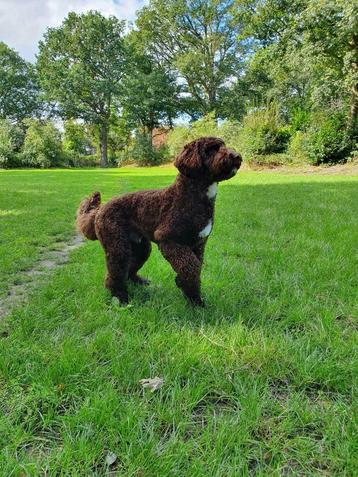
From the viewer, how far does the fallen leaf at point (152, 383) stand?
2.04 m

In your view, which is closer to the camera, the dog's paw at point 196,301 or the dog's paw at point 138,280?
the dog's paw at point 196,301


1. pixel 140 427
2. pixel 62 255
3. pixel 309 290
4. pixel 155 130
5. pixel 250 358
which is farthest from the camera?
pixel 155 130

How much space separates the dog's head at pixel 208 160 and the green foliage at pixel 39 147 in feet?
133

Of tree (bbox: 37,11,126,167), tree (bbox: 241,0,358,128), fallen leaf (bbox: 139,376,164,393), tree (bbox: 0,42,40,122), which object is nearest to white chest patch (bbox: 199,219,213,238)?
fallen leaf (bbox: 139,376,164,393)

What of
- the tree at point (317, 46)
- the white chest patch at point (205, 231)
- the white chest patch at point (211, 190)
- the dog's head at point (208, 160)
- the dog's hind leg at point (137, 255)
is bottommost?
the dog's hind leg at point (137, 255)

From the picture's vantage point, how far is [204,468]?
1.52 m

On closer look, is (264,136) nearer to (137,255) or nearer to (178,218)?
(137,255)

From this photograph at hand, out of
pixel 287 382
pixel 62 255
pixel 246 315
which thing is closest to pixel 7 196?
pixel 62 255

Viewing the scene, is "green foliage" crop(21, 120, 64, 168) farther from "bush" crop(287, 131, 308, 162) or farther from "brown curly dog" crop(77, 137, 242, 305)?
"brown curly dog" crop(77, 137, 242, 305)

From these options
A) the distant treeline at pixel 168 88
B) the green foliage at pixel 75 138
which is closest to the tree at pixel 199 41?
the distant treeline at pixel 168 88

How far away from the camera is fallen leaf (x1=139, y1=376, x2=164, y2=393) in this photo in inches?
80.3

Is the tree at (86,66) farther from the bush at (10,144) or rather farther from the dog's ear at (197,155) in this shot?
the dog's ear at (197,155)

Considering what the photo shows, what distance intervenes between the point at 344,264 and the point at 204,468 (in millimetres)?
3142

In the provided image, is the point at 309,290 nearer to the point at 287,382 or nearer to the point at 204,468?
the point at 287,382
